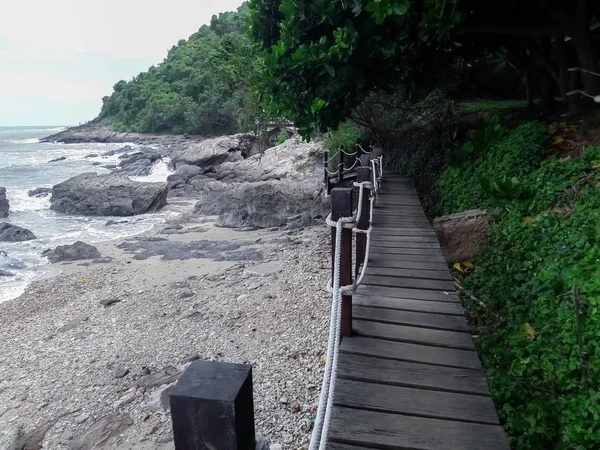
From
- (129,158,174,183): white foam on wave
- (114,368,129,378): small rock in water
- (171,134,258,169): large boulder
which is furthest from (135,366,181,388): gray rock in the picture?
(129,158,174,183): white foam on wave

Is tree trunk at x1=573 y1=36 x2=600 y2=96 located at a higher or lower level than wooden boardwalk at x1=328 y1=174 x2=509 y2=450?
higher

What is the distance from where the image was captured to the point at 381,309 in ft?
12.7

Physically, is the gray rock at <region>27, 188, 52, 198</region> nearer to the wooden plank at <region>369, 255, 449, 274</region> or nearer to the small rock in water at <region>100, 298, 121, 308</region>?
the small rock in water at <region>100, 298, 121, 308</region>

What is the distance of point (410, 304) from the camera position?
13.0 feet

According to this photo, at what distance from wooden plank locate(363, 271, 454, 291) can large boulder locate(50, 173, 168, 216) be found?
18369 millimetres

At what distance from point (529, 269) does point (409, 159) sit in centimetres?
700

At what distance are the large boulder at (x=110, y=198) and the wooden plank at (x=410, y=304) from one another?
18764 mm

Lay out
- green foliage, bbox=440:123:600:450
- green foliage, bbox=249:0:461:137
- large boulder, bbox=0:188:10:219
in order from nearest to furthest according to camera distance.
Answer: green foliage, bbox=440:123:600:450
green foliage, bbox=249:0:461:137
large boulder, bbox=0:188:10:219

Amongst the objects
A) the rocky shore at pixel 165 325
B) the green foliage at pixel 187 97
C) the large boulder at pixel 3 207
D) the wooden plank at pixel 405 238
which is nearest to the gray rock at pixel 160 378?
the rocky shore at pixel 165 325

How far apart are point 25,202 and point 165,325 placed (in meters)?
22.8

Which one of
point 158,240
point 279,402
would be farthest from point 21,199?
point 279,402

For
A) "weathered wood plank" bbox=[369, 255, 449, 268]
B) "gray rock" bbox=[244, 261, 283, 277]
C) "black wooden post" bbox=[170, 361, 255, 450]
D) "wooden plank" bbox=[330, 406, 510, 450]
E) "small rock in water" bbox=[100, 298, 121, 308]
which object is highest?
"black wooden post" bbox=[170, 361, 255, 450]

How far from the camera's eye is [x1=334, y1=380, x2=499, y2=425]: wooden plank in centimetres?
262

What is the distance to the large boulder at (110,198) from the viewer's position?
68.5 feet
